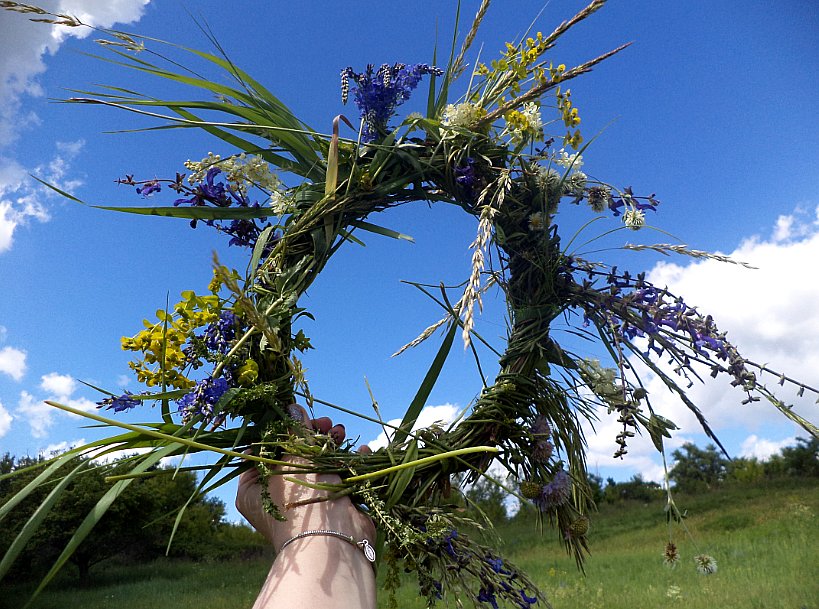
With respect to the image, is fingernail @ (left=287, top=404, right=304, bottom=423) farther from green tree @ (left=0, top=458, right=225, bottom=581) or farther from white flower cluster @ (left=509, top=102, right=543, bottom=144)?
green tree @ (left=0, top=458, right=225, bottom=581)

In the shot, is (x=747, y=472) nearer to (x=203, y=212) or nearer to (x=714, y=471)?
(x=714, y=471)

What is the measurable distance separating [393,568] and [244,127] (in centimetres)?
148

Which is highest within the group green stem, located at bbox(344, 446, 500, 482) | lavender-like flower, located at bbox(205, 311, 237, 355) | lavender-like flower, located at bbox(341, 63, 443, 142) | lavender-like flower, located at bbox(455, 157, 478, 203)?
lavender-like flower, located at bbox(341, 63, 443, 142)

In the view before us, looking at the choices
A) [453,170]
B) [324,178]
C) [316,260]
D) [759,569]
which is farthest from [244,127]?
[759,569]

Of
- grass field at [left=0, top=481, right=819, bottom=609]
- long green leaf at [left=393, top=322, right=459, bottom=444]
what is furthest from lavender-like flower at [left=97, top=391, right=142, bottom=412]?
grass field at [left=0, top=481, right=819, bottom=609]

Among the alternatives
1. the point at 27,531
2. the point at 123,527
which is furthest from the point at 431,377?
the point at 123,527

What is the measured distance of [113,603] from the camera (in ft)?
32.7

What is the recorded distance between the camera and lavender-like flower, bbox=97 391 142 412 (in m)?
1.78

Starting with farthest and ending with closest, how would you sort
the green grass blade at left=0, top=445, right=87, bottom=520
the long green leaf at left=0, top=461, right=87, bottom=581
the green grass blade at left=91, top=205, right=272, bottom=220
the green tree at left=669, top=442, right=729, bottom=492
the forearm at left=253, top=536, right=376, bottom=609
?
the green tree at left=669, top=442, right=729, bottom=492 → the green grass blade at left=91, top=205, right=272, bottom=220 → the forearm at left=253, top=536, right=376, bottom=609 → the green grass blade at left=0, top=445, right=87, bottom=520 → the long green leaf at left=0, top=461, right=87, bottom=581

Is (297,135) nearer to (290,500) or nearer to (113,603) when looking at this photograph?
(290,500)

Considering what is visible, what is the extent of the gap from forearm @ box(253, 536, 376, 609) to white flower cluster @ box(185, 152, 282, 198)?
118cm

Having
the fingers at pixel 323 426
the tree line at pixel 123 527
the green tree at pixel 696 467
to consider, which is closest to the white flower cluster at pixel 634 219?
the fingers at pixel 323 426

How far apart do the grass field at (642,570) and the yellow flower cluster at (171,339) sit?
2050 mm

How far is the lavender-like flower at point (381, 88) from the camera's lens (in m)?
2.14
